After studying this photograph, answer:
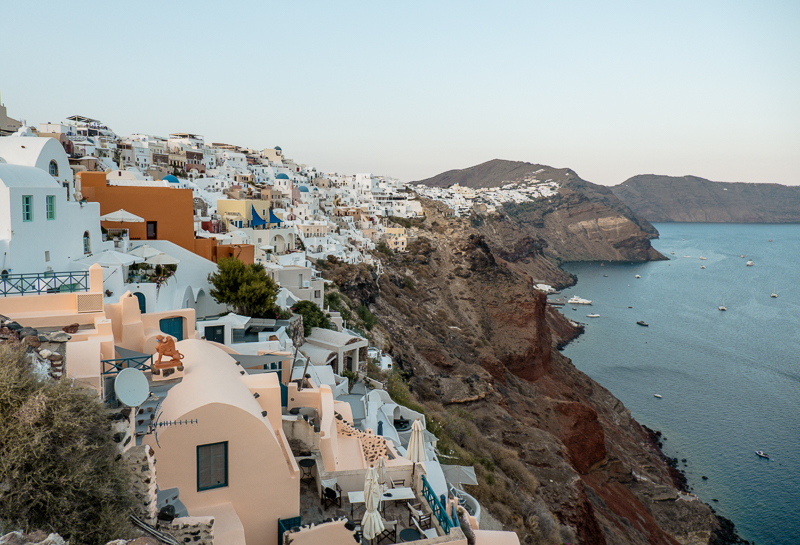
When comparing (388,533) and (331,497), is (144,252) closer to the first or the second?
(331,497)

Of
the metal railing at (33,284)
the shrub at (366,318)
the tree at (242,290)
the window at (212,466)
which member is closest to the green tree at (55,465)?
the window at (212,466)

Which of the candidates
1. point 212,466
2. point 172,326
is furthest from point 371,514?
point 172,326

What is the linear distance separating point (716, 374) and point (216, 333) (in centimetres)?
5083

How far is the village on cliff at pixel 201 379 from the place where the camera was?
22.2 feet

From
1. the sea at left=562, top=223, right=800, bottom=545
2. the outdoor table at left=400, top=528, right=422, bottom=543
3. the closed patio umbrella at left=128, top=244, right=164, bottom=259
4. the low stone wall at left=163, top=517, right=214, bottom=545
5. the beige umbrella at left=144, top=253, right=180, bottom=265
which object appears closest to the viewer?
the low stone wall at left=163, top=517, right=214, bottom=545

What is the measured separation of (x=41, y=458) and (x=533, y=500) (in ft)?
61.3

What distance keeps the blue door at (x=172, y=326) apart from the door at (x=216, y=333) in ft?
10.9

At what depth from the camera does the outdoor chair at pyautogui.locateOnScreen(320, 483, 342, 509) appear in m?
8.30

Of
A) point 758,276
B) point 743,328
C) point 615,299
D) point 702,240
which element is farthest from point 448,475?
point 702,240

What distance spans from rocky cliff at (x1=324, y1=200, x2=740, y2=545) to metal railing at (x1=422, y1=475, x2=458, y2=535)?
8461 mm

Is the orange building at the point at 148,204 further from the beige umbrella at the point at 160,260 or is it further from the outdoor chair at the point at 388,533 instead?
the outdoor chair at the point at 388,533

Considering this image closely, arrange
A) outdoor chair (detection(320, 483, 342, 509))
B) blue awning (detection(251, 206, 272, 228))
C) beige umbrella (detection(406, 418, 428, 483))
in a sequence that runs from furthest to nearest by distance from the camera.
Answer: blue awning (detection(251, 206, 272, 228)) < beige umbrella (detection(406, 418, 428, 483)) < outdoor chair (detection(320, 483, 342, 509))

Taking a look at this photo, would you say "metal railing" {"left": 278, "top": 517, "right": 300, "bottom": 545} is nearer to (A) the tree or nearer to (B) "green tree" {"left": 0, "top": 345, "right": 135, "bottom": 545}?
(B) "green tree" {"left": 0, "top": 345, "right": 135, "bottom": 545}

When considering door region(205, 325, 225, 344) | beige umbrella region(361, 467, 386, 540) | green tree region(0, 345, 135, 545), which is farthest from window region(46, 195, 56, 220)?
beige umbrella region(361, 467, 386, 540)
